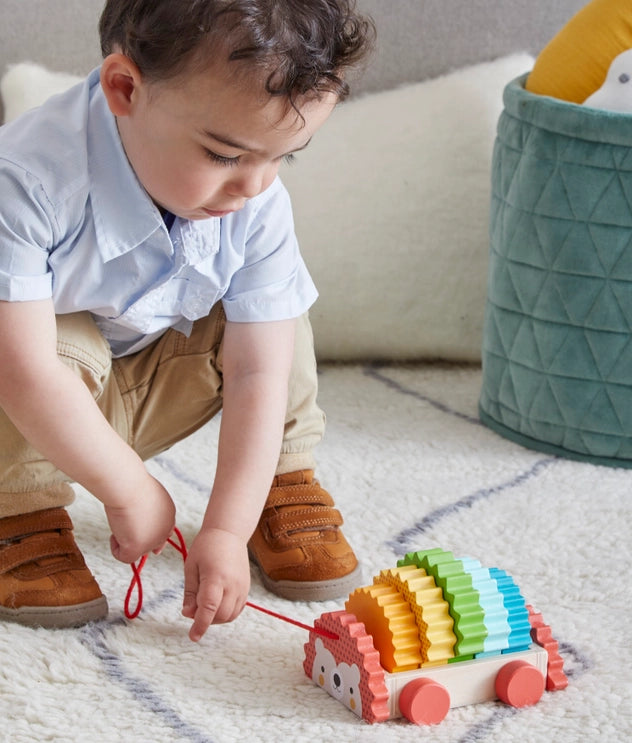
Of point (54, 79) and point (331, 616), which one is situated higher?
point (54, 79)

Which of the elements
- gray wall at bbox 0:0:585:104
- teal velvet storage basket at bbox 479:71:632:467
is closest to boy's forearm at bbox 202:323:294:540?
teal velvet storage basket at bbox 479:71:632:467

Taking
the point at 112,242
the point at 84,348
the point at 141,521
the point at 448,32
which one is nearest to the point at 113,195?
the point at 112,242

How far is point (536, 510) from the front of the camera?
1.11 meters

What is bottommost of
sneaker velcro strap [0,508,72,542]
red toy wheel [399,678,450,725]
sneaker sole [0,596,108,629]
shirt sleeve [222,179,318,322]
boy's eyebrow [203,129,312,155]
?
sneaker sole [0,596,108,629]

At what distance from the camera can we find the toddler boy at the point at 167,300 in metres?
0.75

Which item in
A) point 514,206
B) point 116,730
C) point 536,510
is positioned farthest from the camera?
point 514,206

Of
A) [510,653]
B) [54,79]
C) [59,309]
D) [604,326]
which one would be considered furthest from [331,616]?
[54,79]

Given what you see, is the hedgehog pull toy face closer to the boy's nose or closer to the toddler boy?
the toddler boy

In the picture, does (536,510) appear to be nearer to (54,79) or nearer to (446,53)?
(446,53)

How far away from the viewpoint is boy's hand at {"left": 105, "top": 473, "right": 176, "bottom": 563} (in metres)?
0.84

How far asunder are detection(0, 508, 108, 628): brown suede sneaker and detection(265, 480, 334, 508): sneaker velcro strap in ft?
0.60

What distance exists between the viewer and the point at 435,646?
2.49ft

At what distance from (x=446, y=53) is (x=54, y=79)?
0.51m

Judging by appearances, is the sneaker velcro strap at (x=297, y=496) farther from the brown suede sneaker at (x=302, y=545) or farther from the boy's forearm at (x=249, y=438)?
the boy's forearm at (x=249, y=438)
